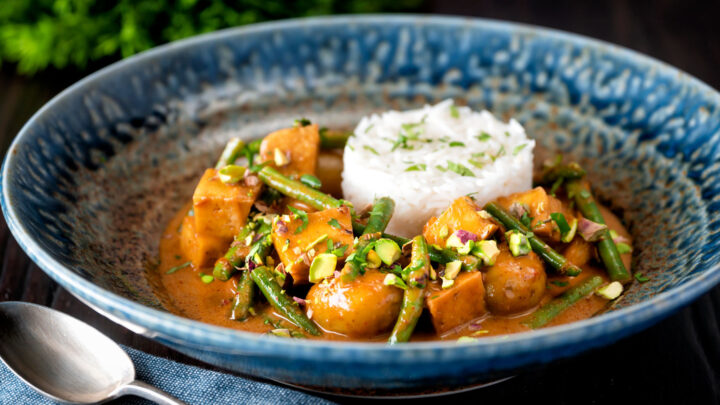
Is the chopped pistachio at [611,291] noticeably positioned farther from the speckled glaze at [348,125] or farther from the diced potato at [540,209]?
the diced potato at [540,209]

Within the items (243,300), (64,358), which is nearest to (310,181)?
(243,300)

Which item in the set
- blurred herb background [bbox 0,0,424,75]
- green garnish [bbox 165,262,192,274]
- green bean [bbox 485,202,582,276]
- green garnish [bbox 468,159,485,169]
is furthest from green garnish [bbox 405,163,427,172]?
blurred herb background [bbox 0,0,424,75]

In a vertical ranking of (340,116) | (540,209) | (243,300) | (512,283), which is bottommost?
(243,300)

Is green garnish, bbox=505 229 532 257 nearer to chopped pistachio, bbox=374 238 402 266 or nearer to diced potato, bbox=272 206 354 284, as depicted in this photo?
chopped pistachio, bbox=374 238 402 266

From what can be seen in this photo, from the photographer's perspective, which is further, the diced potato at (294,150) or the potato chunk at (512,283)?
the diced potato at (294,150)

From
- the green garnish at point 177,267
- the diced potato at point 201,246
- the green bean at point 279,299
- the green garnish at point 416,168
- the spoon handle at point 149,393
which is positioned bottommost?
the green garnish at point 177,267

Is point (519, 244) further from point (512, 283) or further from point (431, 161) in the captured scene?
point (431, 161)

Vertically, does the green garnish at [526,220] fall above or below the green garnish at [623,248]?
above

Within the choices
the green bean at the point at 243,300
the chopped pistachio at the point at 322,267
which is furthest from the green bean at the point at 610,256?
the green bean at the point at 243,300
